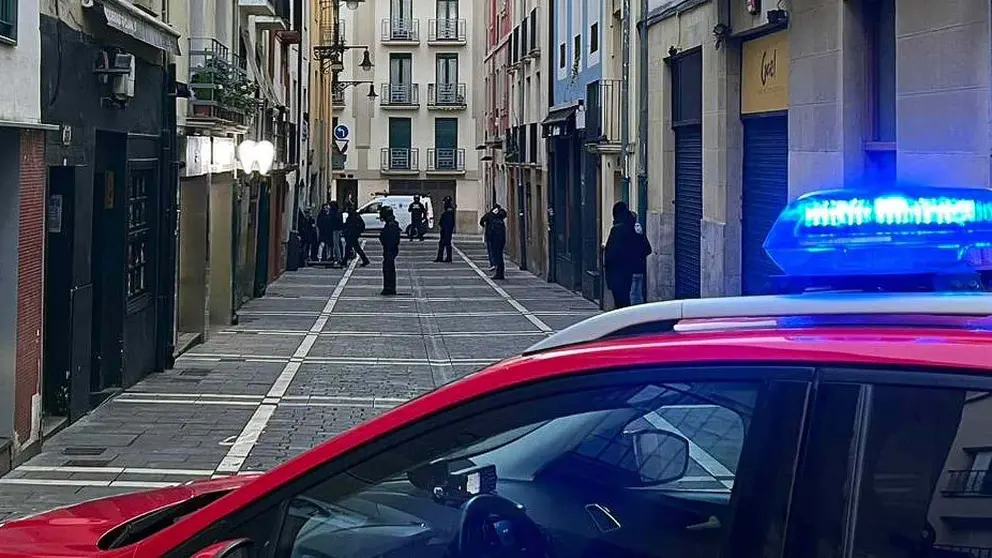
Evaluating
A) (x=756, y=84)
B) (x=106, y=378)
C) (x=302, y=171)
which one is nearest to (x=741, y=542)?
(x=106, y=378)

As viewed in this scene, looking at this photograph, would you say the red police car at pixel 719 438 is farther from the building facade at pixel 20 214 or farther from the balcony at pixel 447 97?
the balcony at pixel 447 97

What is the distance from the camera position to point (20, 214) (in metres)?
9.99

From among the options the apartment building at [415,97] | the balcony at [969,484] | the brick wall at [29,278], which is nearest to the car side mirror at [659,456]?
the balcony at [969,484]

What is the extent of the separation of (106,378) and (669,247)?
10.2 metres

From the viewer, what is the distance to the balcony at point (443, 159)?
66125 mm

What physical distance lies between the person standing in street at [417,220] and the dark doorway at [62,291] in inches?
1597

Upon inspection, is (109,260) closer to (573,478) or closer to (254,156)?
(254,156)

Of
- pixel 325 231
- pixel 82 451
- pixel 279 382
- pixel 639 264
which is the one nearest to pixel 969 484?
pixel 82 451

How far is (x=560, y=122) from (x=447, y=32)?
35.9m

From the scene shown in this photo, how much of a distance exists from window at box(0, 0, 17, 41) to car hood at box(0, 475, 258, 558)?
6.32 m

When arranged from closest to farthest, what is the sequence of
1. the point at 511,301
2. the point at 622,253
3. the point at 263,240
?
the point at 622,253 → the point at 511,301 → the point at 263,240

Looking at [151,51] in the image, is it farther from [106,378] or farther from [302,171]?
[302,171]

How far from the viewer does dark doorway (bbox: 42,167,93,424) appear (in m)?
11.5

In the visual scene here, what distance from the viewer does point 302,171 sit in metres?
38.3
